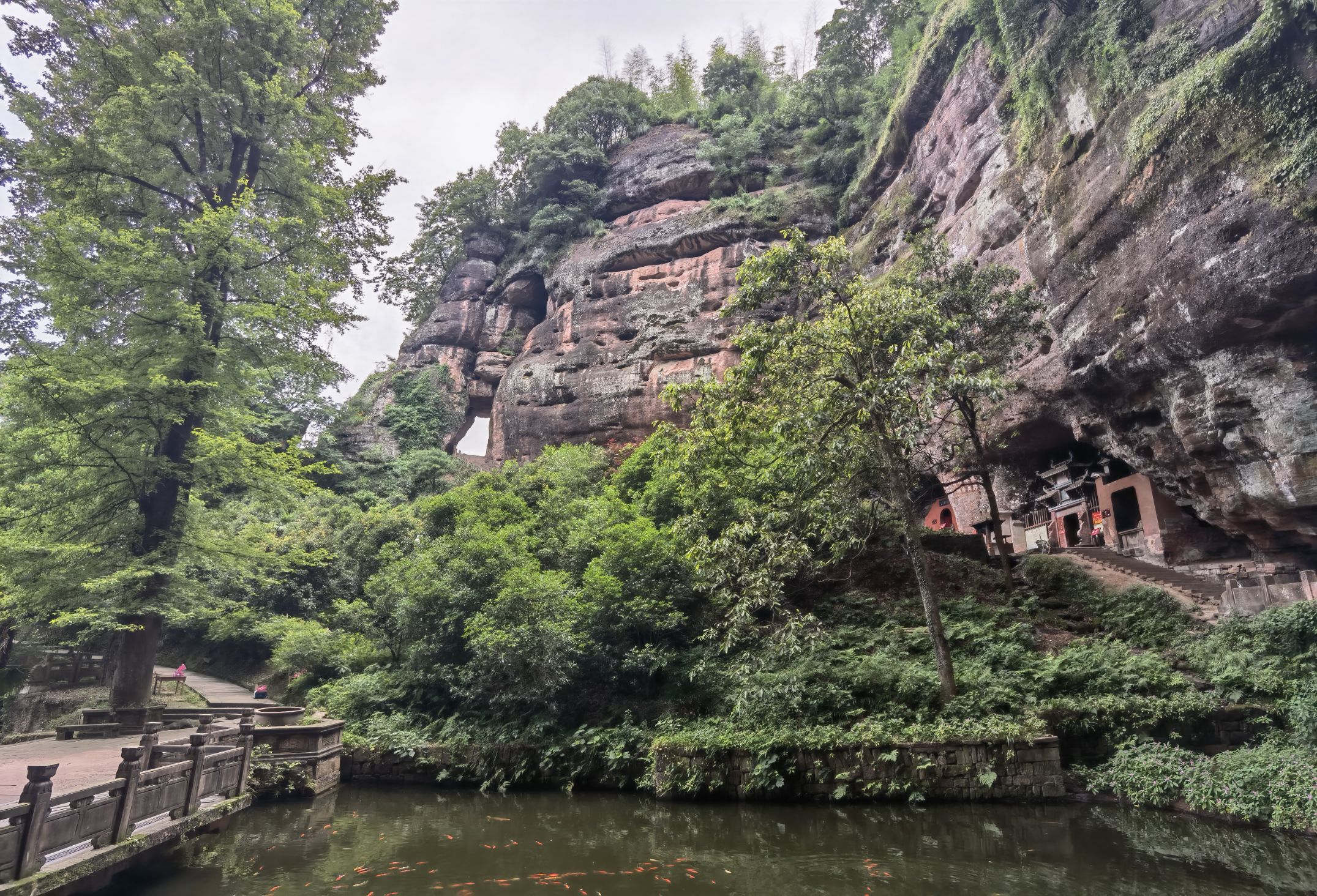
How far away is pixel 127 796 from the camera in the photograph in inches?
244

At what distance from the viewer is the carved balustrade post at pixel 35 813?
4977 millimetres

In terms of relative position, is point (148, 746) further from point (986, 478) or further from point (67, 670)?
point (986, 478)

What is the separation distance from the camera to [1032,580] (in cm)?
1507

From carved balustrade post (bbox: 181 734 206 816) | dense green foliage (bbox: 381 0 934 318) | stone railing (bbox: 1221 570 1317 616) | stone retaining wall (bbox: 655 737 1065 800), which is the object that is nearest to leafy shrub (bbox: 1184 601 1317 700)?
stone railing (bbox: 1221 570 1317 616)

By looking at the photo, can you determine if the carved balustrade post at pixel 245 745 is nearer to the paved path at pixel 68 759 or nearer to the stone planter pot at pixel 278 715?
the paved path at pixel 68 759

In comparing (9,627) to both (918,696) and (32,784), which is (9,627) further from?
(918,696)

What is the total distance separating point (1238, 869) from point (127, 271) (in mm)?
17261

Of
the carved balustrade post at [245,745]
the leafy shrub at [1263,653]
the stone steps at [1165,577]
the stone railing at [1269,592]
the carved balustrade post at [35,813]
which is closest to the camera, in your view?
the carved balustrade post at [35,813]

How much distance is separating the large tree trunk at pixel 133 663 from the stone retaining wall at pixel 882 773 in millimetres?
9781

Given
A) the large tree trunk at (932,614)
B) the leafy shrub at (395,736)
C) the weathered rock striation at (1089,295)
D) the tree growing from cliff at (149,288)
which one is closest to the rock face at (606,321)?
the weathered rock striation at (1089,295)

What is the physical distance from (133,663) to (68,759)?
342 cm

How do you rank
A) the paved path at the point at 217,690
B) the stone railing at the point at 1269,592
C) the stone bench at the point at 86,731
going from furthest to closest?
the paved path at the point at 217,690 → the stone railing at the point at 1269,592 → the stone bench at the point at 86,731

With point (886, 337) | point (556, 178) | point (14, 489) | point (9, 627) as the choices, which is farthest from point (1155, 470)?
point (556, 178)

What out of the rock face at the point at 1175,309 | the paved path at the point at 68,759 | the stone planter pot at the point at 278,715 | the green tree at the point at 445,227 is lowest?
the paved path at the point at 68,759
